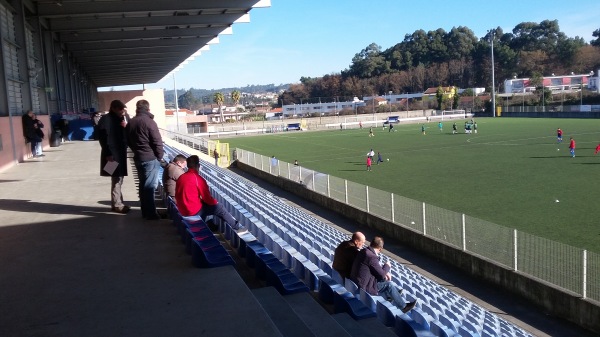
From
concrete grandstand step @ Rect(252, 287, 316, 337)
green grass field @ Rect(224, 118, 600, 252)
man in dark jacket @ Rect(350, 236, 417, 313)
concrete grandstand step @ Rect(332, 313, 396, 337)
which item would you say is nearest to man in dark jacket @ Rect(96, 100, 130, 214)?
man in dark jacket @ Rect(350, 236, 417, 313)

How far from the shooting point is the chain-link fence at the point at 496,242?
31.5ft

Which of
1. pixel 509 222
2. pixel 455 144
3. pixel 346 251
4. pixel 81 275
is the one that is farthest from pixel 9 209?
pixel 455 144

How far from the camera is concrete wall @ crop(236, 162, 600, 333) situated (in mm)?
9477

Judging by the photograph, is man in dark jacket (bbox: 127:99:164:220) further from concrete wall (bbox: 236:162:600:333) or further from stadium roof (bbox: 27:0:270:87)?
stadium roof (bbox: 27:0:270:87)

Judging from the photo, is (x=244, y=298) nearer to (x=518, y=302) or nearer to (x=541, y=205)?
(x=518, y=302)

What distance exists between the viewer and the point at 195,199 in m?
6.49

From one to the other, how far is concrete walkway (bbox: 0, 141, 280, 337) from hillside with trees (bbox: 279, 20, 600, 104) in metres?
134

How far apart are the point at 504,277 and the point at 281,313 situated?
8759mm

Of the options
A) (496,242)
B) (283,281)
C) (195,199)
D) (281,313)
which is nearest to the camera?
(281,313)

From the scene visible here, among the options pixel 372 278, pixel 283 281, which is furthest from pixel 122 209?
pixel 283 281

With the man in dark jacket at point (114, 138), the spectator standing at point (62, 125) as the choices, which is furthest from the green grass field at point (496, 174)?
the spectator standing at point (62, 125)

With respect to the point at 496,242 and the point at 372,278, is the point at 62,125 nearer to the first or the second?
the point at 496,242

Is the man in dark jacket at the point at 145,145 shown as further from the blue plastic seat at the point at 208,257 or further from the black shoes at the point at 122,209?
the blue plastic seat at the point at 208,257

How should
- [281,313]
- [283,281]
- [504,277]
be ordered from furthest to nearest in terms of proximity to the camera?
[504,277] → [283,281] → [281,313]
